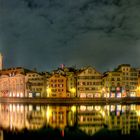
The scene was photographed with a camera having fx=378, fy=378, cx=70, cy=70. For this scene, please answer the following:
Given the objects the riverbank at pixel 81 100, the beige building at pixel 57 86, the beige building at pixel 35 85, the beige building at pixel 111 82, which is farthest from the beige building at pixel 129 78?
the beige building at pixel 35 85

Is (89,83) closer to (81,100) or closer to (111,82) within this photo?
(111,82)

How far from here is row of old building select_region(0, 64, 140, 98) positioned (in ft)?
241

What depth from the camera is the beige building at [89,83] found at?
73.2 metres

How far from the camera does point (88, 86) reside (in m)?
73.4

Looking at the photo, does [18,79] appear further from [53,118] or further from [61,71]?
[53,118]

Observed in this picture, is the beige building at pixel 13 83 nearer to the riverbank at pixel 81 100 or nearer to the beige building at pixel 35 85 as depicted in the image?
the beige building at pixel 35 85

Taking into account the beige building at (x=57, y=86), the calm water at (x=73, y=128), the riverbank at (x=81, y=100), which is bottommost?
the calm water at (x=73, y=128)

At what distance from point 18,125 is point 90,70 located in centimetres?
3978

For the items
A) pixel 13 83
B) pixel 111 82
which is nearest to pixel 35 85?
pixel 13 83

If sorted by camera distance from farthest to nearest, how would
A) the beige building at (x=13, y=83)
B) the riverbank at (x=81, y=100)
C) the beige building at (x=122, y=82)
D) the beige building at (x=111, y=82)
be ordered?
1. the beige building at (x=13, y=83)
2. the beige building at (x=122, y=82)
3. the beige building at (x=111, y=82)
4. the riverbank at (x=81, y=100)

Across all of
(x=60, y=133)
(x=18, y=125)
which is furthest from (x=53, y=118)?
(x=60, y=133)

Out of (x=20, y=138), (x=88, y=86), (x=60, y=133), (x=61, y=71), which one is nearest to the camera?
(x=20, y=138)

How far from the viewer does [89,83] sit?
7362cm

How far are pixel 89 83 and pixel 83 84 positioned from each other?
1.19 metres
